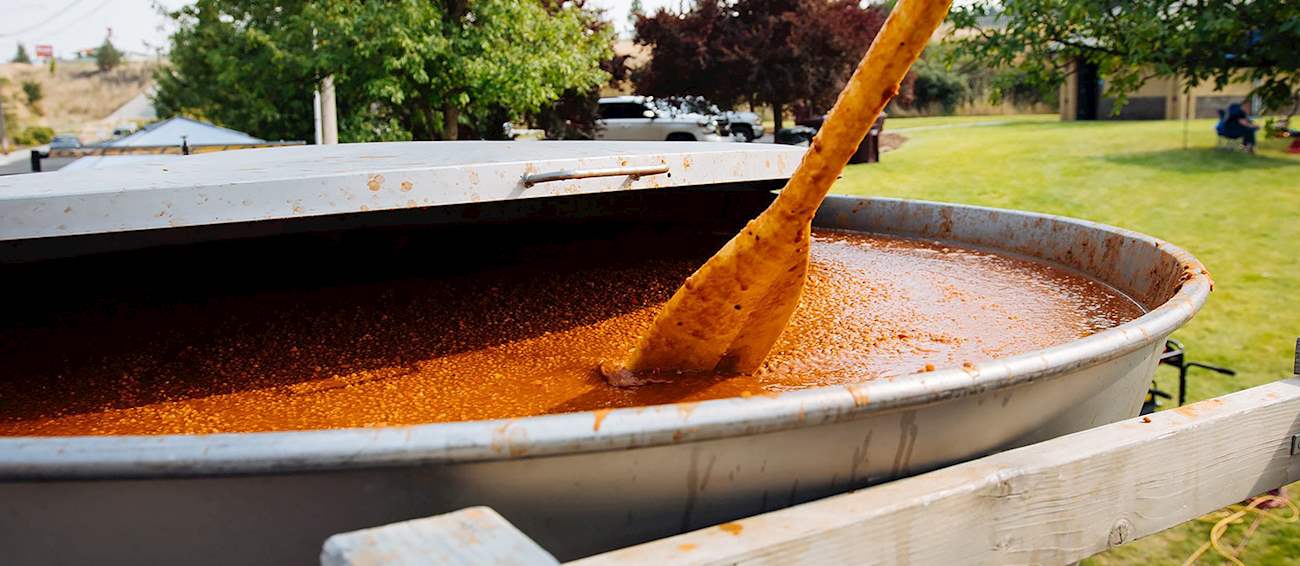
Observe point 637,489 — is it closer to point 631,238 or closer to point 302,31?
point 631,238

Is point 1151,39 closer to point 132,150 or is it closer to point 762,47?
point 132,150

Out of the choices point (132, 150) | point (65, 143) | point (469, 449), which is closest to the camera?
point (469, 449)

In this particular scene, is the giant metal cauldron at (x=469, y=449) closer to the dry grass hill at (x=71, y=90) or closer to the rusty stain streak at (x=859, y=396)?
the rusty stain streak at (x=859, y=396)

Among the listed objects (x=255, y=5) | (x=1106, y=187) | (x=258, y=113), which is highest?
(x=255, y=5)

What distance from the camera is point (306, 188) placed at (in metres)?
1.50

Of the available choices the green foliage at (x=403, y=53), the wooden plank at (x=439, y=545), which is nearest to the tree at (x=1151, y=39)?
the wooden plank at (x=439, y=545)

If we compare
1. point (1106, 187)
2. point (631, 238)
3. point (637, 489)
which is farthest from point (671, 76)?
point (637, 489)

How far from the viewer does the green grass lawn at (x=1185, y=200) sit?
14.9ft

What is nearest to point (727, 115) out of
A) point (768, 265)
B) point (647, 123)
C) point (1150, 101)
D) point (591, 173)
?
point (647, 123)

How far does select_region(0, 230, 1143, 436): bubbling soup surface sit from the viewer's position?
1697 millimetres

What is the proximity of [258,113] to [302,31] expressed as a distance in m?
5.96

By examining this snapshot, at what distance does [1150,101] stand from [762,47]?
10899 mm

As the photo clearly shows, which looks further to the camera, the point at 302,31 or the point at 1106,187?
the point at 302,31

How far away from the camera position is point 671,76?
19.0 m
